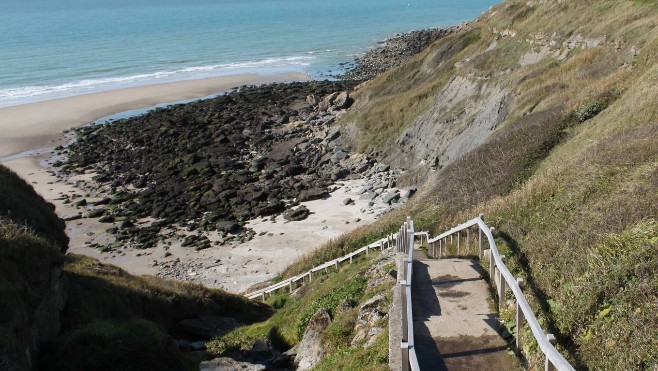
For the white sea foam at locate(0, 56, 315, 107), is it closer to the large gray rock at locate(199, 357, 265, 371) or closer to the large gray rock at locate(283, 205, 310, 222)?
the large gray rock at locate(283, 205, 310, 222)

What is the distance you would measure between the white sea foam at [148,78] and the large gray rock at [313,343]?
62.5m

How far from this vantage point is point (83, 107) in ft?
206

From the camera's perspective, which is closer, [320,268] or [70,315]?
[70,315]

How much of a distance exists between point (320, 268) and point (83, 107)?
49748 millimetres

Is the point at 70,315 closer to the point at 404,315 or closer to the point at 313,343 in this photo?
the point at 313,343

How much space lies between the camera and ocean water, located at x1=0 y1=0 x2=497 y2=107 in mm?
78688

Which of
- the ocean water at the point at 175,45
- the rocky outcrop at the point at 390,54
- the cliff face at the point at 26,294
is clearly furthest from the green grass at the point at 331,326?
the ocean water at the point at 175,45

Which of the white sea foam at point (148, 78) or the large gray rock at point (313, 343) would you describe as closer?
the large gray rock at point (313, 343)

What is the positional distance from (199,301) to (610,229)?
1363cm

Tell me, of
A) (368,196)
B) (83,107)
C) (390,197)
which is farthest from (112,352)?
(83,107)

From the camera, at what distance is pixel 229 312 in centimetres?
1962

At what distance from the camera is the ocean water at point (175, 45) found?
258 feet

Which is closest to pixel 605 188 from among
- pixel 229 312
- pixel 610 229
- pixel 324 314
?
pixel 610 229

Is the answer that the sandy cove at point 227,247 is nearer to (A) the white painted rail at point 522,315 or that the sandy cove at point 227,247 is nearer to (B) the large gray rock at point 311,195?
(B) the large gray rock at point 311,195
